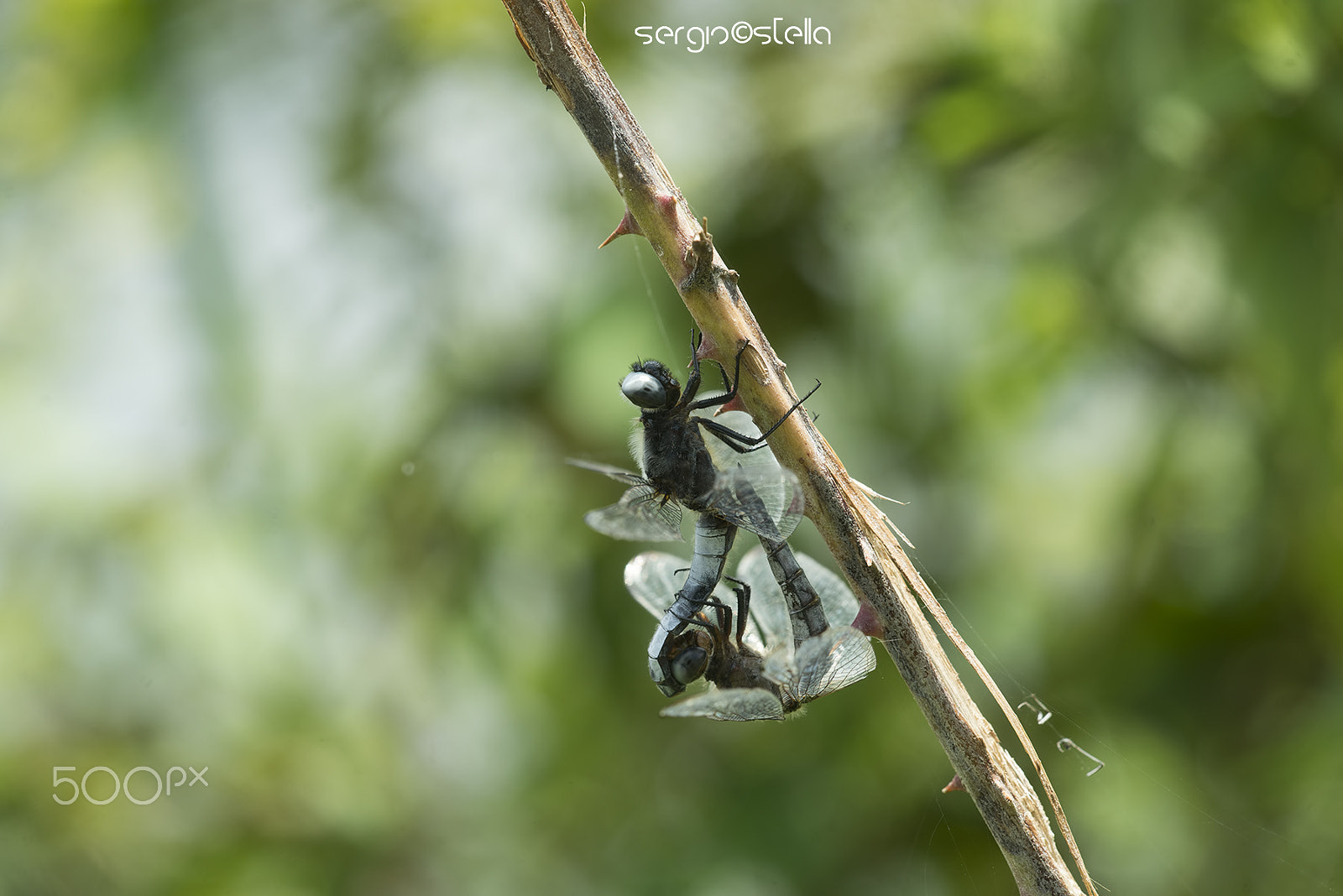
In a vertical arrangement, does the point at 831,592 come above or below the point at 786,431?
below

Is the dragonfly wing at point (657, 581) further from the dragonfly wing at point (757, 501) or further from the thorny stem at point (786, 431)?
the thorny stem at point (786, 431)

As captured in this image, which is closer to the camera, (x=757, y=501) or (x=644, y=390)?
(x=757, y=501)

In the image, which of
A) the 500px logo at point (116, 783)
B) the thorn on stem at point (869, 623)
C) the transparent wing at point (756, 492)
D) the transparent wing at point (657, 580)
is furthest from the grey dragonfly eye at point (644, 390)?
the 500px logo at point (116, 783)

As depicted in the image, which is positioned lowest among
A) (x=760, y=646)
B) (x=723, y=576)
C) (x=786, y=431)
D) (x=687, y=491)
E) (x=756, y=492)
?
(x=760, y=646)

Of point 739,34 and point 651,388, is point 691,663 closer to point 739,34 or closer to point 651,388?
point 651,388

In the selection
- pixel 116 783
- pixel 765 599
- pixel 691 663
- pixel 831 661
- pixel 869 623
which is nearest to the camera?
pixel 869 623

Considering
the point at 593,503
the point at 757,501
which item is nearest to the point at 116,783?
the point at 593,503
